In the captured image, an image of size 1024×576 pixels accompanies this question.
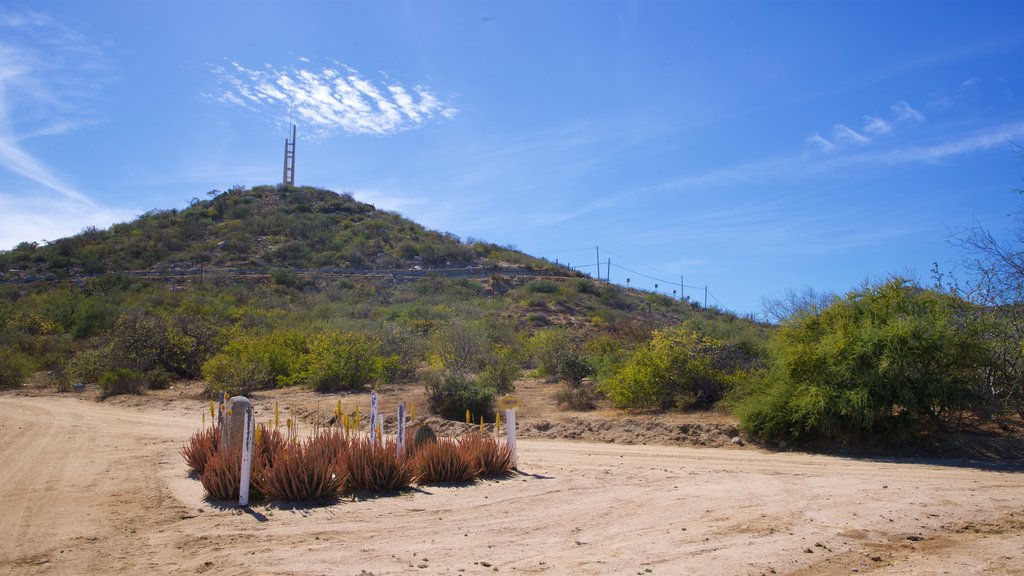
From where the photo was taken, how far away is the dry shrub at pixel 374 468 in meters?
10.4

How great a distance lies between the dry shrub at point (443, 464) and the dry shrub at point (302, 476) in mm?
1429

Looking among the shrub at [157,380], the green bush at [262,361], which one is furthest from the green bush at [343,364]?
the shrub at [157,380]

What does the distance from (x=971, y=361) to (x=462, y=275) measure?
51.1 meters

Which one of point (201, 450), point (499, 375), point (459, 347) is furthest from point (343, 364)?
point (201, 450)

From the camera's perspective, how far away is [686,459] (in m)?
14.1

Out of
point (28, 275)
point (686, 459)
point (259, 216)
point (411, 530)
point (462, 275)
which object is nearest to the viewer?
point (411, 530)

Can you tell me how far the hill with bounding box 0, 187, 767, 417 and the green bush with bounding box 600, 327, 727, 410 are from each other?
0.09 metres

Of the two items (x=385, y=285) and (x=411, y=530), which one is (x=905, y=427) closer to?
(x=411, y=530)

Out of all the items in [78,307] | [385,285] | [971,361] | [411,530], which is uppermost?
[385,285]

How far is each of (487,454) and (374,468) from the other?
2.12 metres

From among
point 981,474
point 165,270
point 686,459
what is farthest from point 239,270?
point 981,474

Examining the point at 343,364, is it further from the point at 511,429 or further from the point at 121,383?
the point at 511,429

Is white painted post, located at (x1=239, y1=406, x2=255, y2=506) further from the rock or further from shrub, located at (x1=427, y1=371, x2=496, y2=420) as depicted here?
shrub, located at (x1=427, y1=371, x2=496, y2=420)

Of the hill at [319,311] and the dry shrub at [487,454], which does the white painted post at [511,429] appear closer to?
the dry shrub at [487,454]
